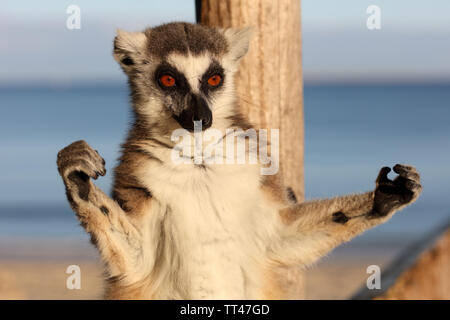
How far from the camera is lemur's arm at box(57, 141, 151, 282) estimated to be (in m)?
3.47

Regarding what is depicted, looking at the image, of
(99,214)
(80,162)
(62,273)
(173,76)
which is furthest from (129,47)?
(62,273)

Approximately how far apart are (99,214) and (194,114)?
34.4 inches

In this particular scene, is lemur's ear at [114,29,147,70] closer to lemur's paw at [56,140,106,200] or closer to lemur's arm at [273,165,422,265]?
lemur's paw at [56,140,106,200]

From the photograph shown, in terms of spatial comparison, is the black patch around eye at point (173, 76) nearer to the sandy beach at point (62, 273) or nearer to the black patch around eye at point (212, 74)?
the black patch around eye at point (212, 74)

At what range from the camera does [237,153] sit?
4125mm

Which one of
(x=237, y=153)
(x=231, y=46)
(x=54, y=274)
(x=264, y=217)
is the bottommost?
(x=54, y=274)

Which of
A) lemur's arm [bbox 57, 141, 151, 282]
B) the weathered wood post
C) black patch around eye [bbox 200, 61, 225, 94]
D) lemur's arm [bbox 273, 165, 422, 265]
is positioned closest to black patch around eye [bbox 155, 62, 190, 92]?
black patch around eye [bbox 200, 61, 225, 94]

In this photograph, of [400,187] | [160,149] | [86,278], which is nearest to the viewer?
[400,187]

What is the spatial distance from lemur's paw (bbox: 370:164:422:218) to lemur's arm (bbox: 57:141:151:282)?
1.53 metres

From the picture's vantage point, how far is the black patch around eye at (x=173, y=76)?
4180mm

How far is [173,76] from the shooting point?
4211 mm
